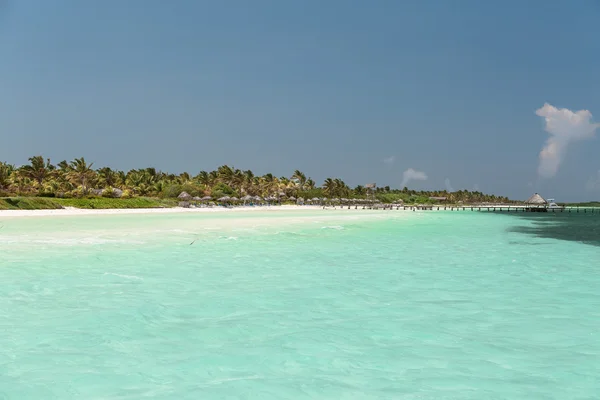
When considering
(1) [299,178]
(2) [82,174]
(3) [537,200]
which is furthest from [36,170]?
(3) [537,200]

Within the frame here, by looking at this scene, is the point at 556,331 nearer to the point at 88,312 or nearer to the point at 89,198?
the point at 88,312

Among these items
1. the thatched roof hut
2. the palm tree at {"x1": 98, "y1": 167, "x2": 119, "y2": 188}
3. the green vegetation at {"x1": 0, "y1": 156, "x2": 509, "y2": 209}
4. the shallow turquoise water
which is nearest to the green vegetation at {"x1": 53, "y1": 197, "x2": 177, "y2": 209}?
the green vegetation at {"x1": 0, "y1": 156, "x2": 509, "y2": 209}

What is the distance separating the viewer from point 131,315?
899 cm

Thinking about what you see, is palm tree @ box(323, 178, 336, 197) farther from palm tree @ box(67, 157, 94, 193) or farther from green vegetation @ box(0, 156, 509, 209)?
palm tree @ box(67, 157, 94, 193)

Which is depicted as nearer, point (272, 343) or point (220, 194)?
point (272, 343)

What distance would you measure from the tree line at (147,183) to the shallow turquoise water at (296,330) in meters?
55.9

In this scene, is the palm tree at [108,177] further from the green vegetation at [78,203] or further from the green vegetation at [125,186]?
the green vegetation at [78,203]

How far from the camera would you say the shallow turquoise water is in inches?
→ 225

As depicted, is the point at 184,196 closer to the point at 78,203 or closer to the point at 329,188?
the point at 78,203

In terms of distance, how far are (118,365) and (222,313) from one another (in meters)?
3.04

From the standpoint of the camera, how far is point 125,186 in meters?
77.5

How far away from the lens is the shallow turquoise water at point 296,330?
5.71 meters

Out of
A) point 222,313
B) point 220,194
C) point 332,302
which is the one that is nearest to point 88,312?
point 222,313

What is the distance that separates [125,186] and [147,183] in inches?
298
